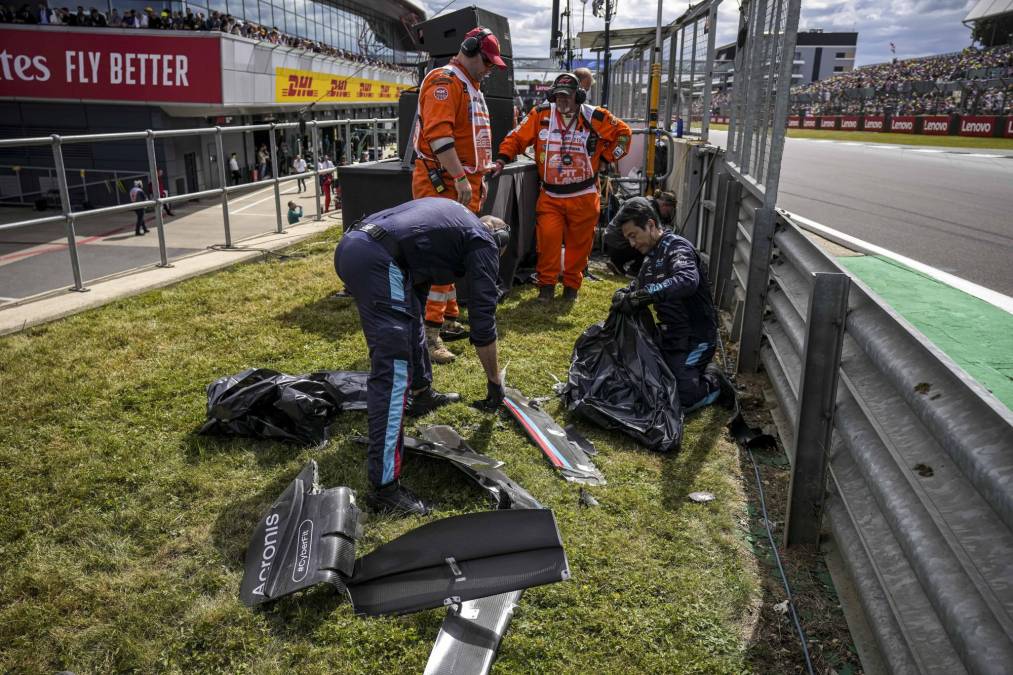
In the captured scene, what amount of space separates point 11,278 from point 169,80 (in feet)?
42.5

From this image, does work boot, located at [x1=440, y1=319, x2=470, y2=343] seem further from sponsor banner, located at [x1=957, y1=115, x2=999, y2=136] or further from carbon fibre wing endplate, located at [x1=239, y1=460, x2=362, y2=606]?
sponsor banner, located at [x1=957, y1=115, x2=999, y2=136]

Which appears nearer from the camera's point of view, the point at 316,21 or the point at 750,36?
the point at 750,36

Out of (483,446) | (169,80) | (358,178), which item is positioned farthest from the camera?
(169,80)

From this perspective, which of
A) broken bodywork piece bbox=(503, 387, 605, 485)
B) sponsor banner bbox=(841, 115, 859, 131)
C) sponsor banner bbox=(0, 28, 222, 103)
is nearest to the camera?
broken bodywork piece bbox=(503, 387, 605, 485)

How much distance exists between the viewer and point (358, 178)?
6.56m

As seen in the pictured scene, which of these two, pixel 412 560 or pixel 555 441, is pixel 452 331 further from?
pixel 412 560

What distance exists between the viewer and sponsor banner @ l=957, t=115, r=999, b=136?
24812mm

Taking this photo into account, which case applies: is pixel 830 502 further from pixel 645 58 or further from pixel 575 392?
pixel 645 58

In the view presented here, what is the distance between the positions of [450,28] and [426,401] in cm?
433

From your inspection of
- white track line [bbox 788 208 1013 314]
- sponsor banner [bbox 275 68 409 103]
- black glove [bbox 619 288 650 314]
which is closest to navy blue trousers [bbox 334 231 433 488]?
black glove [bbox 619 288 650 314]

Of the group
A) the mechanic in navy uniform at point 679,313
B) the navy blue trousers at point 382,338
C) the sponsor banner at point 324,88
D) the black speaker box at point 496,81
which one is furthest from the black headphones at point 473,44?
the sponsor banner at point 324,88

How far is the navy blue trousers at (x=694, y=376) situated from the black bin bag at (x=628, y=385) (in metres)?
0.19

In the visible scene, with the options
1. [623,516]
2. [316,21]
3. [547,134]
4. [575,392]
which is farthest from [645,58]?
[316,21]

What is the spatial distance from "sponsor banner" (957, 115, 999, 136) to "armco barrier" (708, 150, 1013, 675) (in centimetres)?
2733
